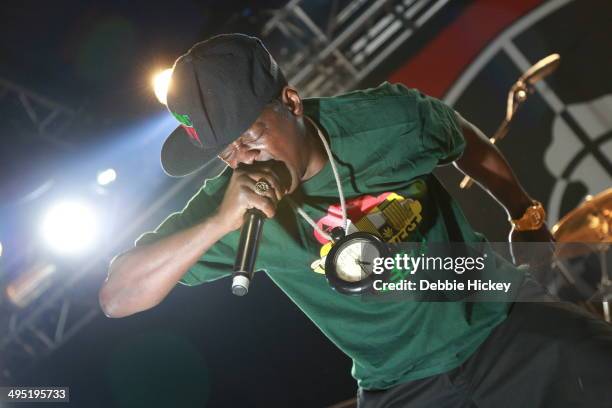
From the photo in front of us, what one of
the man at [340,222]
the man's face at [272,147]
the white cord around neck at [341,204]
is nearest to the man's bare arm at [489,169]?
the man at [340,222]

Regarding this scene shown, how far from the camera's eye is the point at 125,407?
4527 mm

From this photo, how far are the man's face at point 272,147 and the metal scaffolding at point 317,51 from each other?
9.33 ft

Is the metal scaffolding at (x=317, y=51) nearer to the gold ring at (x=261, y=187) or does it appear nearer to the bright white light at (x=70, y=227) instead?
the bright white light at (x=70, y=227)

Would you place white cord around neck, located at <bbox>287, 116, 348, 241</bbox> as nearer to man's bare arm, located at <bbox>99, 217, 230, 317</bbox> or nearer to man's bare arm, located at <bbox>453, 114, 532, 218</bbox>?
man's bare arm, located at <bbox>99, 217, 230, 317</bbox>

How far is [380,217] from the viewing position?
165 centimetres

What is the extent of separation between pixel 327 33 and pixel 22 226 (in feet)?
10.3

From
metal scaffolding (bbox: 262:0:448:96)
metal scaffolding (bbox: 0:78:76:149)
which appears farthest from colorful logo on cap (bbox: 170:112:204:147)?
metal scaffolding (bbox: 0:78:76:149)

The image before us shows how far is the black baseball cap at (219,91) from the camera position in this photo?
1.43 meters

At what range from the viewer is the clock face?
1.36 m

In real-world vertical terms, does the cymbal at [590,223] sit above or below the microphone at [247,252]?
below

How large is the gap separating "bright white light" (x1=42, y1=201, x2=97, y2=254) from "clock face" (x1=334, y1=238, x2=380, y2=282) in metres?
3.67

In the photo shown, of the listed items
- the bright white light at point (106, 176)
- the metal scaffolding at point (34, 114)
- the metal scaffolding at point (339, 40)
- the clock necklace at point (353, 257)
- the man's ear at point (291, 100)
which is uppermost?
the metal scaffolding at point (34, 114)

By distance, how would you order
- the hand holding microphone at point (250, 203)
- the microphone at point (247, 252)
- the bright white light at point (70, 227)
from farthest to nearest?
1. the bright white light at point (70, 227)
2. the hand holding microphone at point (250, 203)
3. the microphone at point (247, 252)

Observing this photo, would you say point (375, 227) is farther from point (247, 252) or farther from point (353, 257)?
point (247, 252)
